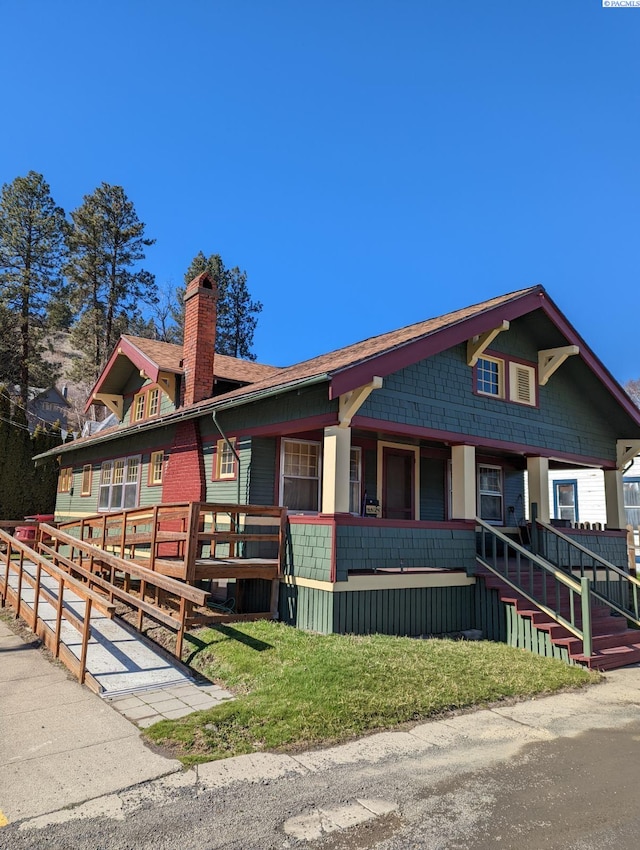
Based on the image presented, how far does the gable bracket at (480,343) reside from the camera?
38.6 ft

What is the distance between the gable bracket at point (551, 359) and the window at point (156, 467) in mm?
9339

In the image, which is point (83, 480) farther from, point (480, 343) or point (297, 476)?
point (480, 343)

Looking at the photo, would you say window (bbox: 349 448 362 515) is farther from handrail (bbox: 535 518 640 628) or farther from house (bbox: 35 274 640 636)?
handrail (bbox: 535 518 640 628)

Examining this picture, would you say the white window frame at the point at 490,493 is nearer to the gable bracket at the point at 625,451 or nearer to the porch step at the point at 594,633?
the gable bracket at the point at 625,451

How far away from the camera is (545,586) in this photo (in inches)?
378

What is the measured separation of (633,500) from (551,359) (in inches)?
386

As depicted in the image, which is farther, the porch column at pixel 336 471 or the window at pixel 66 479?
the window at pixel 66 479

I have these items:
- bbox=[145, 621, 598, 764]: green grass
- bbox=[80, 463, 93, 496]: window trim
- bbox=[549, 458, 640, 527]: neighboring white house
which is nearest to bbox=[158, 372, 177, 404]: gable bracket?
bbox=[80, 463, 93, 496]: window trim

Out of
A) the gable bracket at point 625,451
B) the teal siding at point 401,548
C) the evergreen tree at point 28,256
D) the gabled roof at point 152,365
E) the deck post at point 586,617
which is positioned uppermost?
the evergreen tree at point 28,256

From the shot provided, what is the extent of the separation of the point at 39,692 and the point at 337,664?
3486 millimetres

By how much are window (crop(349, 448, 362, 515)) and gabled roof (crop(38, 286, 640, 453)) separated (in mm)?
2202

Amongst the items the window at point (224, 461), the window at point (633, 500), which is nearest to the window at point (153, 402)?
the window at point (224, 461)

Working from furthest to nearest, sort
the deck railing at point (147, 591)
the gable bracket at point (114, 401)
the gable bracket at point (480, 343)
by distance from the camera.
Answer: the gable bracket at point (114, 401) → the gable bracket at point (480, 343) → the deck railing at point (147, 591)

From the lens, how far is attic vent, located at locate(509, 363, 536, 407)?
12.8 metres
